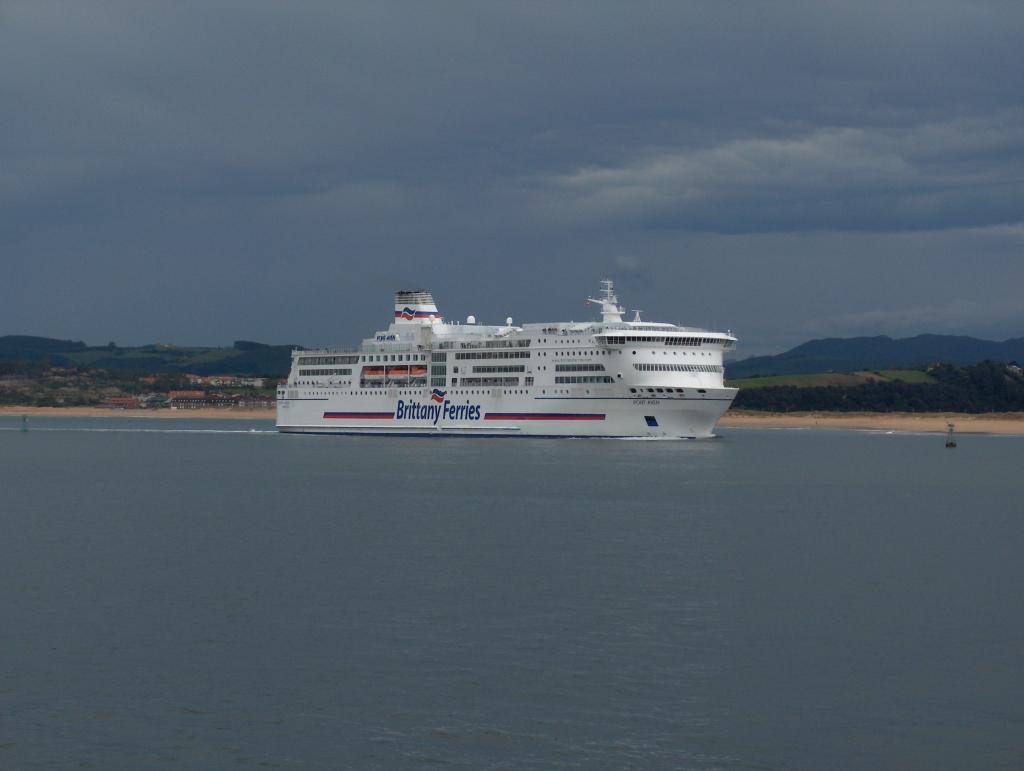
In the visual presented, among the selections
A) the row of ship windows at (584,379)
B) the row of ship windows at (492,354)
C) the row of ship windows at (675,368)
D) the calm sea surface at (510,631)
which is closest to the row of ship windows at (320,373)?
the row of ship windows at (492,354)

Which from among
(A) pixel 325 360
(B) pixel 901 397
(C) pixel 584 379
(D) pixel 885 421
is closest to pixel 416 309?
(A) pixel 325 360

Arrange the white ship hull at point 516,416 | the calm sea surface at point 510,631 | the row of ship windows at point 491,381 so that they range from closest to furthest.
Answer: the calm sea surface at point 510,631 < the white ship hull at point 516,416 < the row of ship windows at point 491,381

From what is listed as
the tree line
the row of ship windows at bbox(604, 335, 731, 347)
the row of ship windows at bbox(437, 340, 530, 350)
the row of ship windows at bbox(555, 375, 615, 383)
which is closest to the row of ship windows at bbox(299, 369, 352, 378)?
the row of ship windows at bbox(437, 340, 530, 350)

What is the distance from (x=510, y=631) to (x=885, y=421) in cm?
13803

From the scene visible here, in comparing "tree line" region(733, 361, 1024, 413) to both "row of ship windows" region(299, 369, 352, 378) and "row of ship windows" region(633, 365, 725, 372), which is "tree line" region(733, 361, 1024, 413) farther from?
"row of ship windows" region(633, 365, 725, 372)

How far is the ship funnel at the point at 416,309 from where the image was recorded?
104 meters

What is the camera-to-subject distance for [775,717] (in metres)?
18.7

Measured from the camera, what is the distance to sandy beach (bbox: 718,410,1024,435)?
142 m

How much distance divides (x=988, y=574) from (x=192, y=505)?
28.7 meters

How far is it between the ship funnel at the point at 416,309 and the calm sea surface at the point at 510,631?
5286 centimetres

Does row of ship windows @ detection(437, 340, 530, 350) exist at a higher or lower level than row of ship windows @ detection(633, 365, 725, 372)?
higher

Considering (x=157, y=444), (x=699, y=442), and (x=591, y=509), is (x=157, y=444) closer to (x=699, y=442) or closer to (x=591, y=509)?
(x=699, y=442)

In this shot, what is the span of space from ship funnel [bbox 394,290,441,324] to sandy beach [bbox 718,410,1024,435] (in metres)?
53.3

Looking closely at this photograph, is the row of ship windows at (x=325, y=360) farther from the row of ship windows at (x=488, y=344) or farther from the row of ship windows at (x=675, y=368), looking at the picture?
the row of ship windows at (x=675, y=368)
